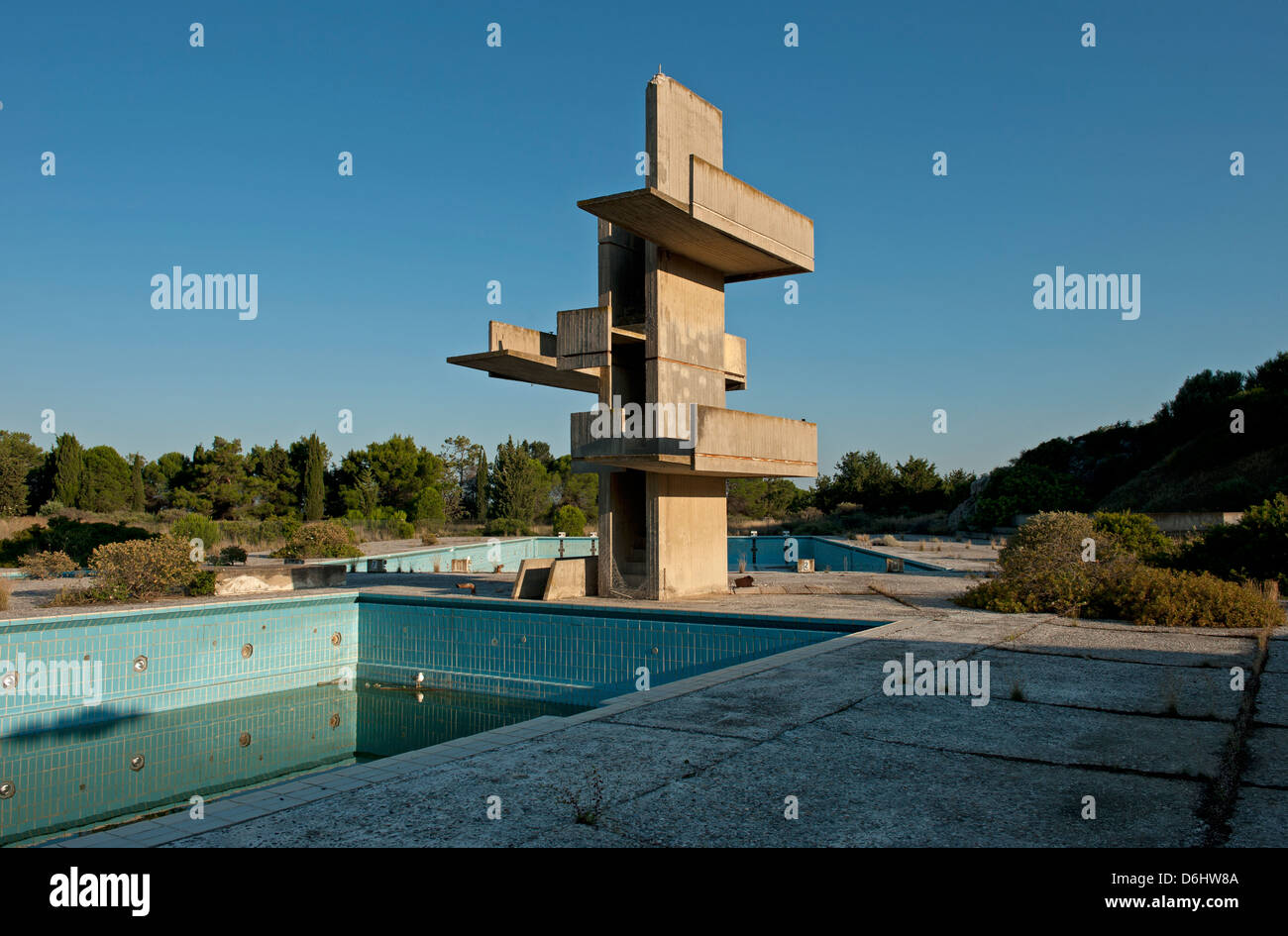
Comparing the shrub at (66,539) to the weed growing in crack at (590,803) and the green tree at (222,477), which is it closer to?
the green tree at (222,477)

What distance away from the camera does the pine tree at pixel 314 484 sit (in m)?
47.5

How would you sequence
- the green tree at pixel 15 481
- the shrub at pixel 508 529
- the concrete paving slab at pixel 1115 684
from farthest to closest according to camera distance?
the green tree at pixel 15 481, the shrub at pixel 508 529, the concrete paving slab at pixel 1115 684

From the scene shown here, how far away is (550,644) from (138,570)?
25.6ft

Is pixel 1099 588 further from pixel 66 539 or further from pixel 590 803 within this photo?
pixel 66 539

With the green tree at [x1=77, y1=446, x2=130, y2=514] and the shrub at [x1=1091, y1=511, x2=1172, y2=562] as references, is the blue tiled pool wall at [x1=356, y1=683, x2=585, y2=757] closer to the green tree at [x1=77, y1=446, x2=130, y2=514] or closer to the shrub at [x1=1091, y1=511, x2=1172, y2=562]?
the shrub at [x1=1091, y1=511, x2=1172, y2=562]

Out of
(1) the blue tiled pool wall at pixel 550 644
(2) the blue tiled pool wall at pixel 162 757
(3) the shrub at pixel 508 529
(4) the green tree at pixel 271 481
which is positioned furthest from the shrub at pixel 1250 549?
(4) the green tree at pixel 271 481

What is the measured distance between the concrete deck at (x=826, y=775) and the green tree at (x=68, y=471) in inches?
1864

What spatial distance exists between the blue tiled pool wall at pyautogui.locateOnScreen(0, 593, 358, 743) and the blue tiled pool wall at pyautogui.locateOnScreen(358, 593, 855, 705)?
1030 millimetres

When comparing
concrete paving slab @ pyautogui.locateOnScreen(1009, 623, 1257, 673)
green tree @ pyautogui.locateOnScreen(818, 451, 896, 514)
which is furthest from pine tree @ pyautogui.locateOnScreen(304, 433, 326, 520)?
concrete paving slab @ pyautogui.locateOnScreen(1009, 623, 1257, 673)

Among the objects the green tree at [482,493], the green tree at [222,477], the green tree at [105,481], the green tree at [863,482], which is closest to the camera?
the green tree at [105,481]
